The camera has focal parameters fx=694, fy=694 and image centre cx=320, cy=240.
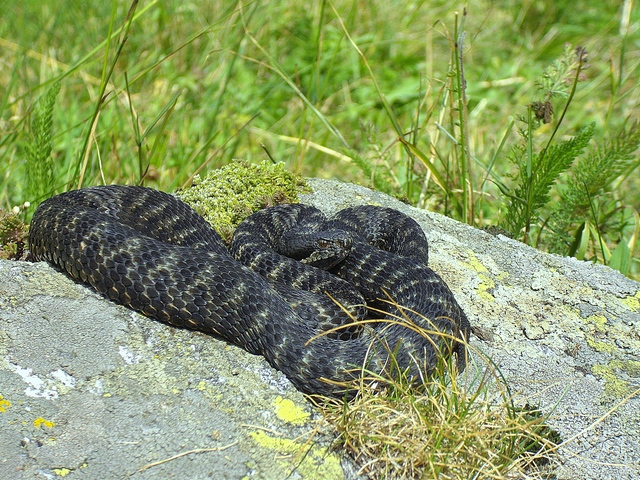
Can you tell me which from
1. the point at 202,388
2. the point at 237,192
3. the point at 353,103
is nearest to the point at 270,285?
the point at 202,388

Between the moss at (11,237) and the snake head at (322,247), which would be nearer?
the moss at (11,237)

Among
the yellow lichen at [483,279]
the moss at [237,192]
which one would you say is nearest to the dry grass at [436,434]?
the yellow lichen at [483,279]

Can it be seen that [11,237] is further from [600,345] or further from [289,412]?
[600,345]

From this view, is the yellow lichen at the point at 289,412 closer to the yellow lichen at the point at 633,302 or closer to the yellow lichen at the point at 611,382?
the yellow lichen at the point at 611,382

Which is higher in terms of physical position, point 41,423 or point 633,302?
point 633,302

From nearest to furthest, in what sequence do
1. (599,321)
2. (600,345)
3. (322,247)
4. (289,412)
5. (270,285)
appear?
1. (289,412)
2. (270,285)
3. (600,345)
4. (599,321)
5. (322,247)

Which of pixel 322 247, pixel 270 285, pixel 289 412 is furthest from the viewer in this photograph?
pixel 322 247
